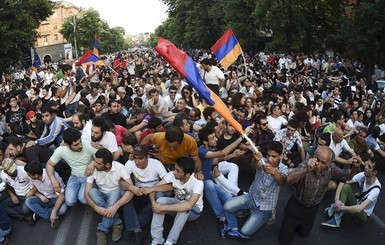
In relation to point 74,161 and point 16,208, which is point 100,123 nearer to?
point 74,161

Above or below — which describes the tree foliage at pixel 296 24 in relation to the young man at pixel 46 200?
above

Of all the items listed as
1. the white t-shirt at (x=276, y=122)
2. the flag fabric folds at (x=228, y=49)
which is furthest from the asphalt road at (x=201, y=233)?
the flag fabric folds at (x=228, y=49)

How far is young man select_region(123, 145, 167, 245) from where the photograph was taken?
4734mm

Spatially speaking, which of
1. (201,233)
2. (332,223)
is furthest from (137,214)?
(332,223)

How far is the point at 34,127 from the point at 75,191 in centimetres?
280

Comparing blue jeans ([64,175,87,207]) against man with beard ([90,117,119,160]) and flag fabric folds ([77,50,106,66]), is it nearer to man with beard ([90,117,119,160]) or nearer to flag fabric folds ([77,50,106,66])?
man with beard ([90,117,119,160])

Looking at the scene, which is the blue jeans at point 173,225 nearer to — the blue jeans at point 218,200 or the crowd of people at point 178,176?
the crowd of people at point 178,176

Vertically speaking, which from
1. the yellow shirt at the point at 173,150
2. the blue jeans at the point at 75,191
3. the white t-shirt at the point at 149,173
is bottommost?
the blue jeans at the point at 75,191

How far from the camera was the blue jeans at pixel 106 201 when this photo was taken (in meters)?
4.82

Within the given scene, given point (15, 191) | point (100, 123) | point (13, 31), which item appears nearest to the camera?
point (15, 191)

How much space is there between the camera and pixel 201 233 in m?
5.06

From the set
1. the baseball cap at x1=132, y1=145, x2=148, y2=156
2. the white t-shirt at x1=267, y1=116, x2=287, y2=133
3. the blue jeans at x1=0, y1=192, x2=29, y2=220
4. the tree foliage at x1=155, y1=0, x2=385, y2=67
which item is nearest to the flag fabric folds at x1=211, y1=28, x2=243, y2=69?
the white t-shirt at x1=267, y1=116, x2=287, y2=133

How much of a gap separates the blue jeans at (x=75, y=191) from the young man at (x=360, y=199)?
3581mm

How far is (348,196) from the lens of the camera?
5047mm
